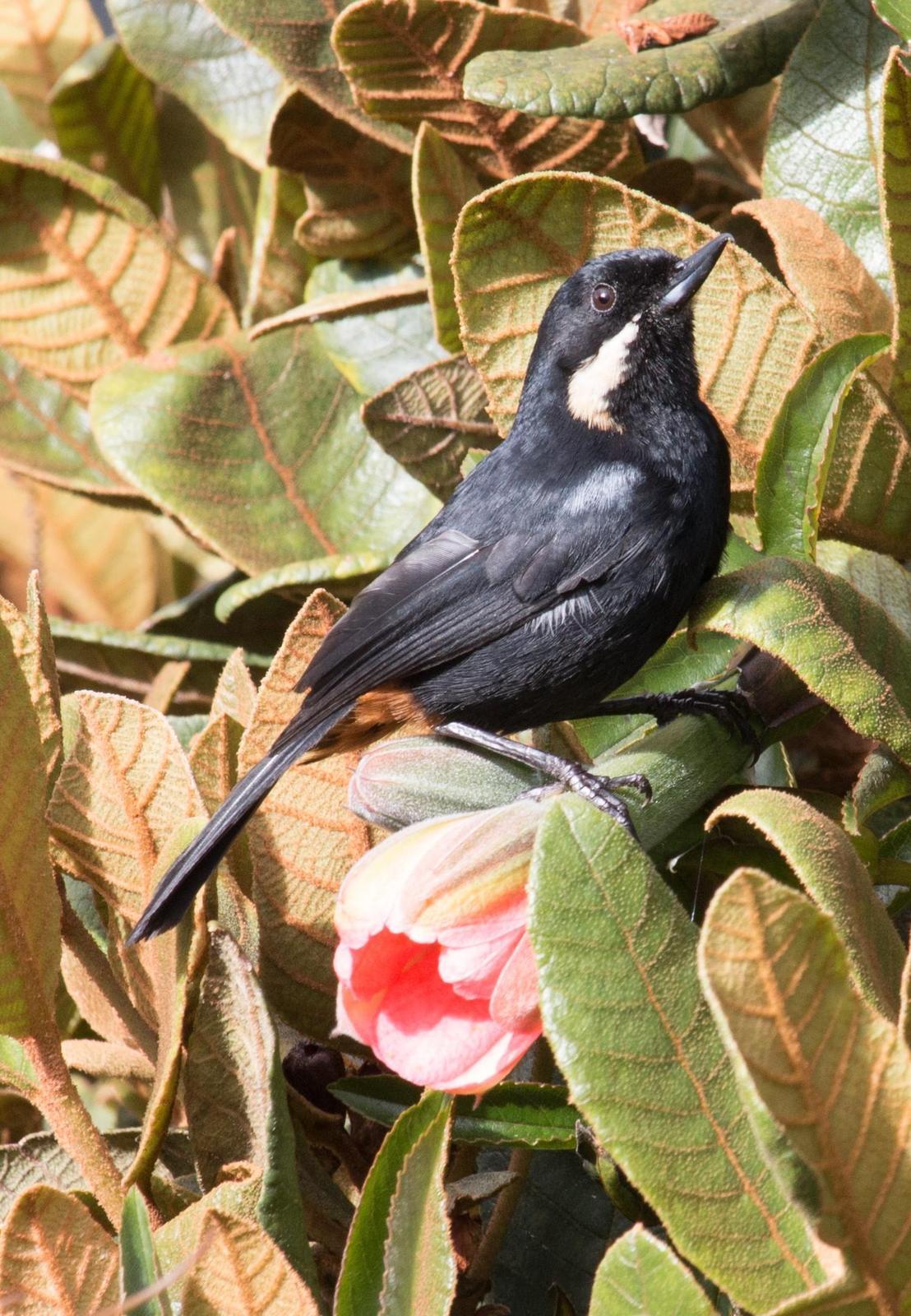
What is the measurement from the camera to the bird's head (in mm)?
1914

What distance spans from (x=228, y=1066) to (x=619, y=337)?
4.08 feet

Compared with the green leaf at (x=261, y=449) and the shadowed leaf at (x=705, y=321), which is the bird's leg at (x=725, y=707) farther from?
the green leaf at (x=261, y=449)

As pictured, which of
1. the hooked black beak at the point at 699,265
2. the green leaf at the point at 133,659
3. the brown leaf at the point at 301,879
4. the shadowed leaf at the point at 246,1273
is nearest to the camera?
the shadowed leaf at the point at 246,1273

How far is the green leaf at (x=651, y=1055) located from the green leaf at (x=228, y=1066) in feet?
1.18

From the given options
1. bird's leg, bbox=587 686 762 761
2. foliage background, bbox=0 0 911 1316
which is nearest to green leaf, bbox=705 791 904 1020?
foliage background, bbox=0 0 911 1316

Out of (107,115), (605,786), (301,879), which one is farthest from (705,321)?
(107,115)

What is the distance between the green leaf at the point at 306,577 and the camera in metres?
1.97

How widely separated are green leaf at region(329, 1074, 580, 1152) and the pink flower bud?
239 mm

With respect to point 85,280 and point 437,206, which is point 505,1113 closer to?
point 437,206

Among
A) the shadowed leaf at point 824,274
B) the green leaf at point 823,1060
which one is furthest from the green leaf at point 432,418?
the green leaf at point 823,1060

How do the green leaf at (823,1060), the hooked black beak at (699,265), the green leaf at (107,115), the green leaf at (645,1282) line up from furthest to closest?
the green leaf at (107,115)
the hooked black beak at (699,265)
the green leaf at (645,1282)
the green leaf at (823,1060)

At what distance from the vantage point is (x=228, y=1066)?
4.39 feet

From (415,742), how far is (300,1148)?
40 cm

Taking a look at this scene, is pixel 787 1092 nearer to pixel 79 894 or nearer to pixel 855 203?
pixel 79 894
